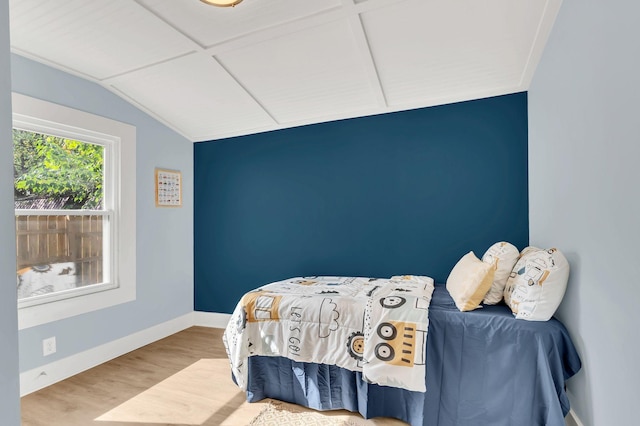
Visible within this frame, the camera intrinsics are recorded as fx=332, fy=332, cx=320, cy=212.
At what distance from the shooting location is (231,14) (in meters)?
1.92

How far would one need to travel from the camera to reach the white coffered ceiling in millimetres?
1895

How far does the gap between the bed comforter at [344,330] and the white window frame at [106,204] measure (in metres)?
1.34

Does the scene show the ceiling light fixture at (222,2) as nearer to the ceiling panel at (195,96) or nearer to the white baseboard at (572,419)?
the ceiling panel at (195,96)

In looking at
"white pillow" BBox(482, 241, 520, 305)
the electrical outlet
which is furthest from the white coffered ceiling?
the electrical outlet

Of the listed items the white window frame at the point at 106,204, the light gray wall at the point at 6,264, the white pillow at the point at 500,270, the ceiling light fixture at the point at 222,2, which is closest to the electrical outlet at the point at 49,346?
the white window frame at the point at 106,204

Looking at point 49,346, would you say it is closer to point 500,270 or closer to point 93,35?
point 93,35

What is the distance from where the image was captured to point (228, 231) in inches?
147

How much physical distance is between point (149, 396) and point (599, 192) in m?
2.85

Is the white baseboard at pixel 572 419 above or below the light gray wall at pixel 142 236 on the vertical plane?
below

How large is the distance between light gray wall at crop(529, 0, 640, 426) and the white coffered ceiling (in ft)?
1.49

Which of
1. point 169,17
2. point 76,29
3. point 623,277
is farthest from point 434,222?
point 76,29

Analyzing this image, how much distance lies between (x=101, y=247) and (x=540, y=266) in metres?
3.34

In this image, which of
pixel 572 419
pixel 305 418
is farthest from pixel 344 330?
pixel 572 419

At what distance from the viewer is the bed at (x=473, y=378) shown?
5.46 feet
